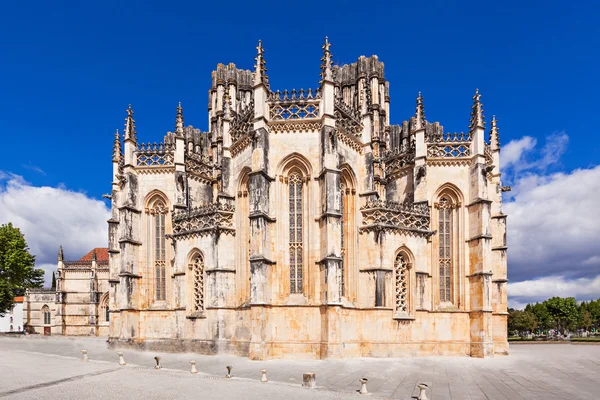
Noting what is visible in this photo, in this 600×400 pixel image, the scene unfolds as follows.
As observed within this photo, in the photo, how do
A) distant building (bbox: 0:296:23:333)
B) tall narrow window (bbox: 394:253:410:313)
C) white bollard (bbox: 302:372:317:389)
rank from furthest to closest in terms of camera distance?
1. distant building (bbox: 0:296:23:333)
2. tall narrow window (bbox: 394:253:410:313)
3. white bollard (bbox: 302:372:317:389)


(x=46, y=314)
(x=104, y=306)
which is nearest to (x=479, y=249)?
(x=104, y=306)

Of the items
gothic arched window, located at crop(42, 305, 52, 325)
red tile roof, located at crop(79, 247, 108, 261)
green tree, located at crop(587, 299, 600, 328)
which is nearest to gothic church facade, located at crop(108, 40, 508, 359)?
red tile roof, located at crop(79, 247, 108, 261)

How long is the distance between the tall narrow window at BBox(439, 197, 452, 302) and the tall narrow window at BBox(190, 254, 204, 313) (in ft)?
49.6

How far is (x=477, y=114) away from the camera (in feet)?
87.4

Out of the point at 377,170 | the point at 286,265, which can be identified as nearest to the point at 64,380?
the point at 286,265

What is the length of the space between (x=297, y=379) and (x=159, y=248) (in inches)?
674

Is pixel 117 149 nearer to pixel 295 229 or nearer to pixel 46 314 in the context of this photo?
pixel 295 229

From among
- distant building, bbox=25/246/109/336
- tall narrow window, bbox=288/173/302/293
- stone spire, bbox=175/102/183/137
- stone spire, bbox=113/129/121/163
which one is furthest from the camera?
distant building, bbox=25/246/109/336

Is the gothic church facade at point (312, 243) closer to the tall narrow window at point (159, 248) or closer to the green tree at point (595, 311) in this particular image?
the tall narrow window at point (159, 248)

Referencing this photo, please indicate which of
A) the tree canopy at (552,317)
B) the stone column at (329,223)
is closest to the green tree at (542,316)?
the tree canopy at (552,317)

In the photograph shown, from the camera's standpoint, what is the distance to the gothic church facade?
22.3 m

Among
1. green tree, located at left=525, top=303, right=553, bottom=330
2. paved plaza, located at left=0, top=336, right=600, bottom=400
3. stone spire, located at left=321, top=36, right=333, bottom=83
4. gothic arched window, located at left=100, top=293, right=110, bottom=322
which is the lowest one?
green tree, located at left=525, top=303, right=553, bottom=330

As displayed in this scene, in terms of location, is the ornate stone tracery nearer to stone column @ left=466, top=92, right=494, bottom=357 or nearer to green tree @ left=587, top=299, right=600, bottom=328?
stone column @ left=466, top=92, right=494, bottom=357

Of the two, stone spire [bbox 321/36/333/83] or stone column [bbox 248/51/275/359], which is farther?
stone spire [bbox 321/36/333/83]
